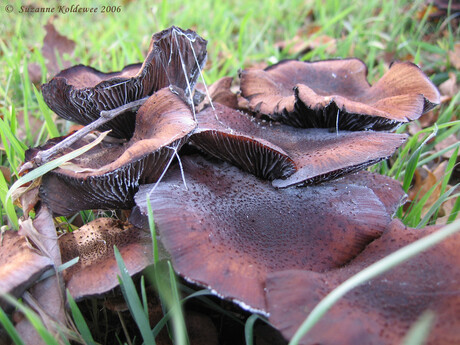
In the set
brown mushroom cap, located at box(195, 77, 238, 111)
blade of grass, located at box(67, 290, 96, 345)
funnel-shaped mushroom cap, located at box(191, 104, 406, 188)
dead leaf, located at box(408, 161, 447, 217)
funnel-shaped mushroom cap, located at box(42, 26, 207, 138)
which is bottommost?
dead leaf, located at box(408, 161, 447, 217)

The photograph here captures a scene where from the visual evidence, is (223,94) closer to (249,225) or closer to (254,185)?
(254,185)

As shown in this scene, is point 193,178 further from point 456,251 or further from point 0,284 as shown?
point 456,251

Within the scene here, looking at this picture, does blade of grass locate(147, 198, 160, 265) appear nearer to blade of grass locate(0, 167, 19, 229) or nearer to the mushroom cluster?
the mushroom cluster

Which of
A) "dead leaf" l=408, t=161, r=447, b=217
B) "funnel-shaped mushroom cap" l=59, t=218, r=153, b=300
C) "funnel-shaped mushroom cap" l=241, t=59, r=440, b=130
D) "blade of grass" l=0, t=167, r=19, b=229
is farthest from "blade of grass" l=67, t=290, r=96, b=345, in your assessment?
"dead leaf" l=408, t=161, r=447, b=217

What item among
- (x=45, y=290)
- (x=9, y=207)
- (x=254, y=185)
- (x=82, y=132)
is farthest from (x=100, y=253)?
(x=254, y=185)

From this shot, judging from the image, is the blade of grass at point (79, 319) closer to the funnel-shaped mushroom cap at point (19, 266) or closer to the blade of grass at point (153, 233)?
the funnel-shaped mushroom cap at point (19, 266)

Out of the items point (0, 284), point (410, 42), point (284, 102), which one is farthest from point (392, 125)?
point (410, 42)
